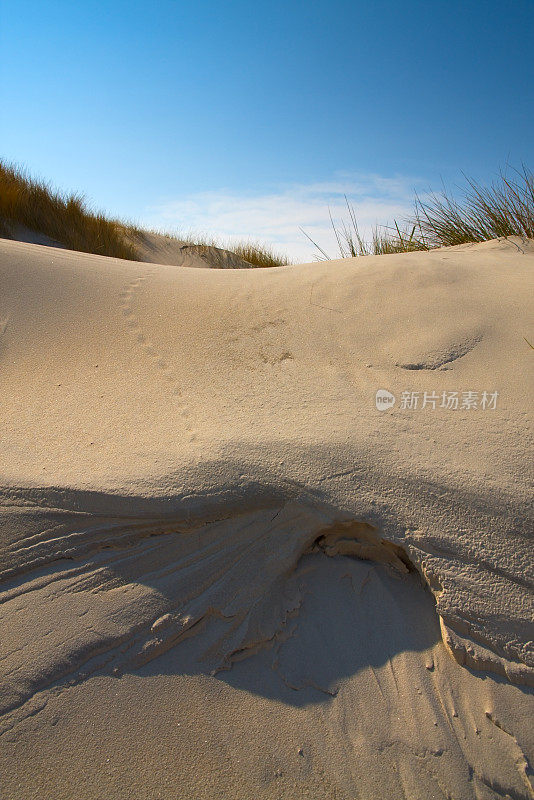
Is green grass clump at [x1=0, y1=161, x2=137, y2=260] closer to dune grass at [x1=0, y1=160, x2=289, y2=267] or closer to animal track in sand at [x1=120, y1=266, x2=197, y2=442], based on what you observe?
dune grass at [x1=0, y1=160, x2=289, y2=267]

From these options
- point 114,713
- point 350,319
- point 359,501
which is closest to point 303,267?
point 350,319

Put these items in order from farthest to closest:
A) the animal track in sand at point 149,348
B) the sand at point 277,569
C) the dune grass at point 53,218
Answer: the dune grass at point 53,218
the animal track in sand at point 149,348
the sand at point 277,569

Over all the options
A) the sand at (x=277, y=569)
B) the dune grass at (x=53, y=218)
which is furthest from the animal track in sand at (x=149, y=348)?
the dune grass at (x=53, y=218)

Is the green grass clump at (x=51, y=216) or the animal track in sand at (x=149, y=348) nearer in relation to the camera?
the animal track in sand at (x=149, y=348)

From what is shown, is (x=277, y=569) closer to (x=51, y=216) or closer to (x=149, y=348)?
(x=149, y=348)

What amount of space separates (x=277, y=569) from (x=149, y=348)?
3.70ft

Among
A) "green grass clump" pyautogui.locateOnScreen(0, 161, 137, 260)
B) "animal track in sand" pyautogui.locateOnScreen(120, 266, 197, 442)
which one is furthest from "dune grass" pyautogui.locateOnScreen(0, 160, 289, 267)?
"animal track in sand" pyautogui.locateOnScreen(120, 266, 197, 442)

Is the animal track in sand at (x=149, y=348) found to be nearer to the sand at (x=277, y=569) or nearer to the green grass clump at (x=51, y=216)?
the sand at (x=277, y=569)

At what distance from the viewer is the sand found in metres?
1.21

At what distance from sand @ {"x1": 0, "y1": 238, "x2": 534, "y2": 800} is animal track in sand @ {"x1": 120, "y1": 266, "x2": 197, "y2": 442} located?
1 centimetres

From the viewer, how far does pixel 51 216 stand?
6.74 metres

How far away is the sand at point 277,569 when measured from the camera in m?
1.21

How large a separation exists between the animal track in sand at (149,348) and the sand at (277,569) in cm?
1

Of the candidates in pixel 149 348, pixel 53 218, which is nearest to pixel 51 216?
pixel 53 218
